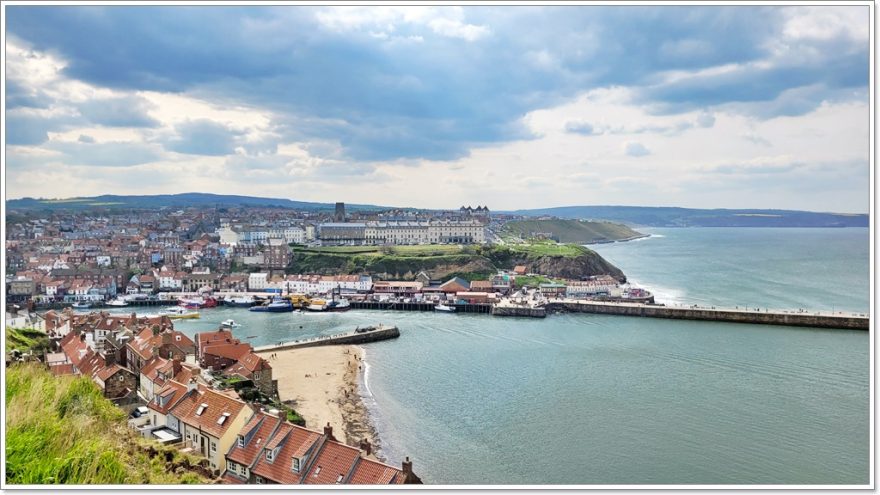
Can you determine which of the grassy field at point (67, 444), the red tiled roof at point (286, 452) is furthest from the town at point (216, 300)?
the grassy field at point (67, 444)

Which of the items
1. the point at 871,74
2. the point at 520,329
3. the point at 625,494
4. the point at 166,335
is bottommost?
the point at 520,329

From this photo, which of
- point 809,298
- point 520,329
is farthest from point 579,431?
point 809,298

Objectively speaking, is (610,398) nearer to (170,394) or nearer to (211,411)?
(211,411)

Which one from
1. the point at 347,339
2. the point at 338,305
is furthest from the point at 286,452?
the point at 338,305

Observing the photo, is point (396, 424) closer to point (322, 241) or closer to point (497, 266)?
point (497, 266)

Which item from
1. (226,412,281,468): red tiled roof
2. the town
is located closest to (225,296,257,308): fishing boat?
the town

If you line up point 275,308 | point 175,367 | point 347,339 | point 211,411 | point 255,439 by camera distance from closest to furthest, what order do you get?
point 255,439
point 211,411
point 175,367
point 347,339
point 275,308

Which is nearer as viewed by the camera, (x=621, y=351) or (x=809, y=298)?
(x=621, y=351)
